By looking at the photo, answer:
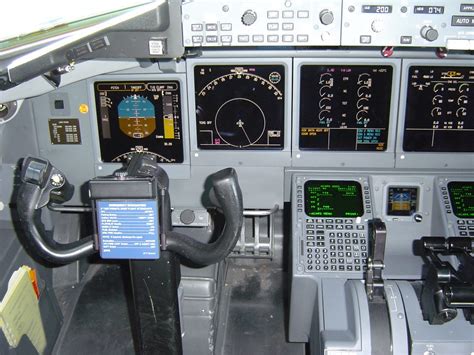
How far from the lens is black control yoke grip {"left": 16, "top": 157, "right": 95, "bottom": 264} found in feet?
5.78

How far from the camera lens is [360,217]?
2912 millimetres

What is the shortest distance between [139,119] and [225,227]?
135 centimetres

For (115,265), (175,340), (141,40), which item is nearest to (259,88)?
(141,40)

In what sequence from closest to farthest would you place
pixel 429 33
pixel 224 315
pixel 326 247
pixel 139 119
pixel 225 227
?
pixel 225 227
pixel 429 33
pixel 326 247
pixel 139 119
pixel 224 315

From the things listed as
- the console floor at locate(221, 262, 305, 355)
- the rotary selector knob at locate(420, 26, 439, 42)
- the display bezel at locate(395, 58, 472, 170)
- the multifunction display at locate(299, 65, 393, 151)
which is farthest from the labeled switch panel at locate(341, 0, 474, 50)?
the console floor at locate(221, 262, 305, 355)

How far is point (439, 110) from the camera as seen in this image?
285cm

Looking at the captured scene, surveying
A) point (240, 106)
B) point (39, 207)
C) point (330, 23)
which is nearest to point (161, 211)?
point (39, 207)

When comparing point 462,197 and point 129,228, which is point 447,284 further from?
point 129,228

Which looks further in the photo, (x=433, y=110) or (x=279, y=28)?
(x=433, y=110)

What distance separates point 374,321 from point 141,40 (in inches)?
56.7

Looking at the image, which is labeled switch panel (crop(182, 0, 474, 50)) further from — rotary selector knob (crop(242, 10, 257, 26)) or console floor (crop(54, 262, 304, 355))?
console floor (crop(54, 262, 304, 355))

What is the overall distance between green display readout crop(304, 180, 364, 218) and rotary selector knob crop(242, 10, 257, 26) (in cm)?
115

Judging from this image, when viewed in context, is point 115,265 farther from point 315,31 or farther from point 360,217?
point 315,31

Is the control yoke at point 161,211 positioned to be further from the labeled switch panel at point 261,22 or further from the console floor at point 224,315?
the console floor at point 224,315
